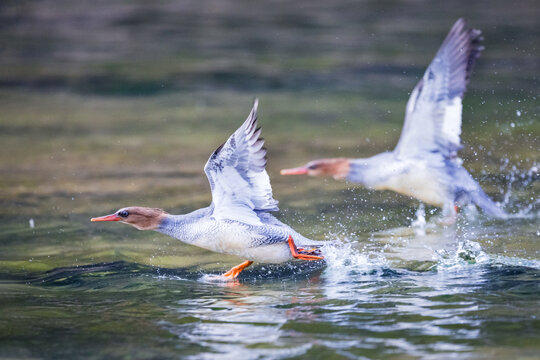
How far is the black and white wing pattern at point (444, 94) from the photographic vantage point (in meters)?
6.58

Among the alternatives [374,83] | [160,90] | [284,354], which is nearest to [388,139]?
[374,83]

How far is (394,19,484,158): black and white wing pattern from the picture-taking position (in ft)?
21.6

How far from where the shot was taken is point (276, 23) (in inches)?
522

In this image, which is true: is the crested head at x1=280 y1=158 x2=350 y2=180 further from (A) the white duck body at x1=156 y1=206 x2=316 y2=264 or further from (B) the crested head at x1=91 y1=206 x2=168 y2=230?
(B) the crested head at x1=91 y1=206 x2=168 y2=230

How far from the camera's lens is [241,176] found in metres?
5.55

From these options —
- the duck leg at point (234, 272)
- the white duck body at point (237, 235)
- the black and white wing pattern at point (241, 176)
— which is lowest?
the duck leg at point (234, 272)

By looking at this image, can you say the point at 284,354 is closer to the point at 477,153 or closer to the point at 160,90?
the point at 477,153

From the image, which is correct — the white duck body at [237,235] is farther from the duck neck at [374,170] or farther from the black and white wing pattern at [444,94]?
the black and white wing pattern at [444,94]

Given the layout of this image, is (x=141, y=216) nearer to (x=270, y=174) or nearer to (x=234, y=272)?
(x=234, y=272)

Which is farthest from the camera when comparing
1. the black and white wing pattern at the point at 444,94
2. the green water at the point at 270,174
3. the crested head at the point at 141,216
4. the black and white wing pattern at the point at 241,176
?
the black and white wing pattern at the point at 444,94

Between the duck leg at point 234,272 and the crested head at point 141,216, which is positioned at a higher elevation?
the crested head at point 141,216

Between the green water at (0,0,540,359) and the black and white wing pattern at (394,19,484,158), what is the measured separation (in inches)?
34.2

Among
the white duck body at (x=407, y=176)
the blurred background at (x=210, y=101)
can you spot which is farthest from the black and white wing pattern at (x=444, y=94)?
the blurred background at (x=210, y=101)

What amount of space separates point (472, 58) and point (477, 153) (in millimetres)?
2835
